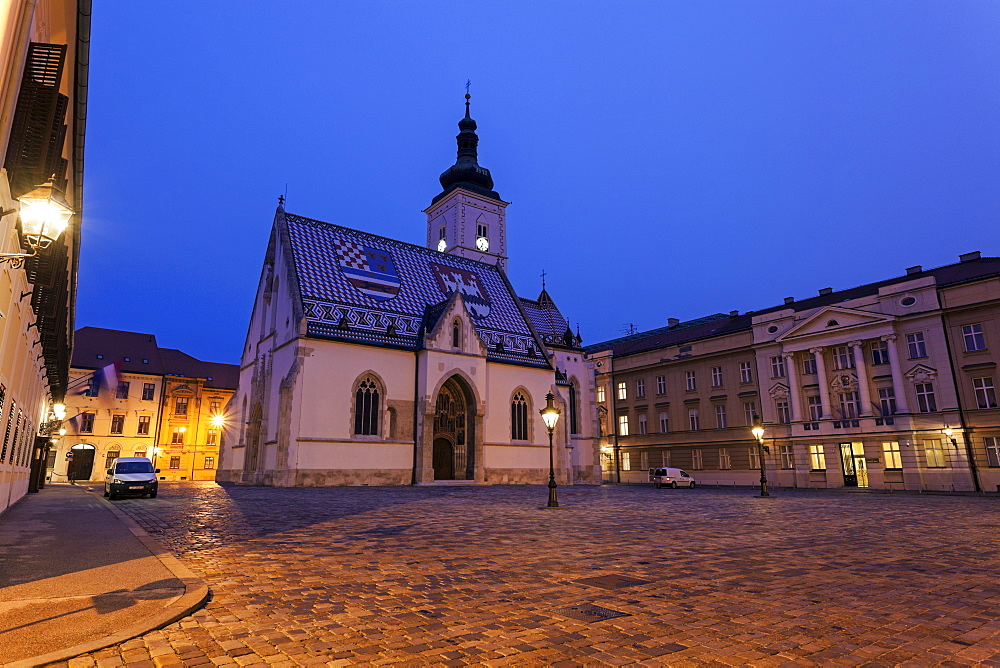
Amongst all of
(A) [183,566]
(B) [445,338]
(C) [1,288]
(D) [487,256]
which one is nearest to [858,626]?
(A) [183,566]

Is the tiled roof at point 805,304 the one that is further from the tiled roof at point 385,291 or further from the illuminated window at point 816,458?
the tiled roof at point 385,291

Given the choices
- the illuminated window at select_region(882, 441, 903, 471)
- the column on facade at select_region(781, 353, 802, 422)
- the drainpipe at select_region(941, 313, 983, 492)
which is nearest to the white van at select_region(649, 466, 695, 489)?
the column on facade at select_region(781, 353, 802, 422)

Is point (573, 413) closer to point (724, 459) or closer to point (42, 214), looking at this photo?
point (724, 459)

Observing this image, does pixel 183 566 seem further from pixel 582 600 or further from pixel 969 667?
pixel 969 667

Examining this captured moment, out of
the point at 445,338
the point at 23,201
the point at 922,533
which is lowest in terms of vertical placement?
the point at 922,533

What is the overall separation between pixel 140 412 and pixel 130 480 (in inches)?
1611

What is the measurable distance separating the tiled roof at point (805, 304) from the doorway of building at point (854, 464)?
997cm

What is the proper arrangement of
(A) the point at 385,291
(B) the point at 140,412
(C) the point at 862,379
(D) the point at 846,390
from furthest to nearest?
(B) the point at 140,412, (D) the point at 846,390, (A) the point at 385,291, (C) the point at 862,379

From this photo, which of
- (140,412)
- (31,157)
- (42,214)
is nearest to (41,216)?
(42,214)

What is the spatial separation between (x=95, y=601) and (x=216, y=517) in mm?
9524

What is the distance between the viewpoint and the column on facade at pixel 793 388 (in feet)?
136

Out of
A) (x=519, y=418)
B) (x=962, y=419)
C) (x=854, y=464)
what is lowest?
(x=854, y=464)

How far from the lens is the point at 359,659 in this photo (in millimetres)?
4367

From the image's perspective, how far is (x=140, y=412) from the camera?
190ft
